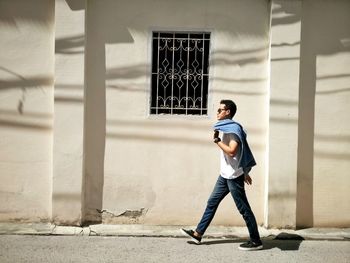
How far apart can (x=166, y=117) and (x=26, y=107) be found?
1831mm

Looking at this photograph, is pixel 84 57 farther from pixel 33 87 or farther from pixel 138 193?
pixel 138 193

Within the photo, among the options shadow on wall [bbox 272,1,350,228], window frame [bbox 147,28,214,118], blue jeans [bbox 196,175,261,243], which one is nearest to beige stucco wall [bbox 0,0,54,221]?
window frame [bbox 147,28,214,118]

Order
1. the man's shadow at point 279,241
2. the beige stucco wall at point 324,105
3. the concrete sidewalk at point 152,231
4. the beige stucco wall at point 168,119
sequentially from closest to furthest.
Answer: the man's shadow at point 279,241
the concrete sidewalk at point 152,231
the beige stucco wall at point 168,119
the beige stucco wall at point 324,105

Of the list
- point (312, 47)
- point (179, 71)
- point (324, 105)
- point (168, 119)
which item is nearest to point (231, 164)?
point (168, 119)

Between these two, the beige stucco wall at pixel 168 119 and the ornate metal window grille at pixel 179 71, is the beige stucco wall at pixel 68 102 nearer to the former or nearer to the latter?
the beige stucco wall at pixel 168 119

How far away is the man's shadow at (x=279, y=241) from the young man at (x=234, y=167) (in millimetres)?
280

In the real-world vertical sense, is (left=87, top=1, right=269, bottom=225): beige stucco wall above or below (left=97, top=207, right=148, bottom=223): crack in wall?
above

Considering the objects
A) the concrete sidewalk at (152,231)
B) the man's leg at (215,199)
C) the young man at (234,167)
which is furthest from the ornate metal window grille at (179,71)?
the concrete sidewalk at (152,231)

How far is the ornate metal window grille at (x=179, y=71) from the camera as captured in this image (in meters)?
6.66

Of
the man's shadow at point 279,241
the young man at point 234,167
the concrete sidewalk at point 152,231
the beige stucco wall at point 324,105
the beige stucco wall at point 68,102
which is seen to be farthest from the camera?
the beige stucco wall at point 324,105

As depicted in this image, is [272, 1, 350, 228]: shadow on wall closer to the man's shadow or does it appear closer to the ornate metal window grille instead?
the man's shadow

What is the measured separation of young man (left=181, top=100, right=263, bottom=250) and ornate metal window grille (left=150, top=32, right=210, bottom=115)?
935mm

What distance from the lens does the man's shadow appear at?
600 centimetres

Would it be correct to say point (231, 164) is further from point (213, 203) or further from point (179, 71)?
point (179, 71)
